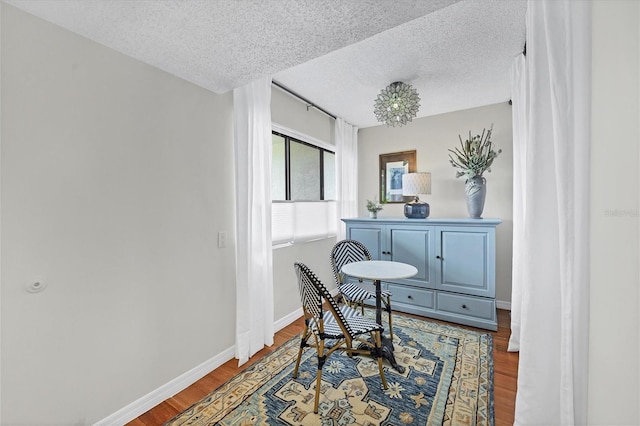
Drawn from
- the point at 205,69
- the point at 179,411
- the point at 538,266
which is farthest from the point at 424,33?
the point at 179,411

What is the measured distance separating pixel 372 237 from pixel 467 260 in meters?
1.09

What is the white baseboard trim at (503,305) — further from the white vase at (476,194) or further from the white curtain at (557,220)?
the white curtain at (557,220)

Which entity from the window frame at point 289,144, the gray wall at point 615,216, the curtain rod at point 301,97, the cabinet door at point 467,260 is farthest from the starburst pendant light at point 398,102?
the gray wall at point 615,216

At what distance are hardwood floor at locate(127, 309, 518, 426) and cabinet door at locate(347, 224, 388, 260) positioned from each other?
4.67 feet

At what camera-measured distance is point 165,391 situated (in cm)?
185

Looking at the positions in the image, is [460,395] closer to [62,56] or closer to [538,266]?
[538,266]

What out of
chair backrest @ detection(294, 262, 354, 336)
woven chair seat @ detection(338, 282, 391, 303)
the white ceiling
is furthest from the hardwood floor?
the white ceiling

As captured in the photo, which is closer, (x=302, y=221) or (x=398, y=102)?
(x=398, y=102)

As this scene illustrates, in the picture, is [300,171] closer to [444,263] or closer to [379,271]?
[379,271]

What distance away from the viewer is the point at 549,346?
105cm

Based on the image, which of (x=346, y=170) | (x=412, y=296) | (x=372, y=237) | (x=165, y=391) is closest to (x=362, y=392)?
(x=165, y=391)

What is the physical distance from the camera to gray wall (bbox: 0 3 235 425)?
128cm

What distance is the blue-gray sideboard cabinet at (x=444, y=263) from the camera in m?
2.77

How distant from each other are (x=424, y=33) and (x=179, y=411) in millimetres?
3109
